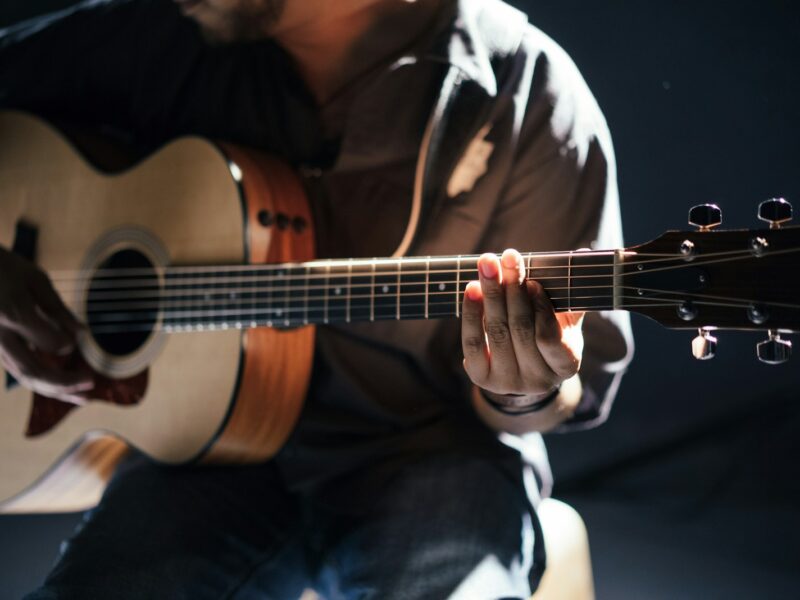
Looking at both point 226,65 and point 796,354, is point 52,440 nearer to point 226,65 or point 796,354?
point 226,65

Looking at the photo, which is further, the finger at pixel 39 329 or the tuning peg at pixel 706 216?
the finger at pixel 39 329

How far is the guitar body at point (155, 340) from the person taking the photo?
1.05m

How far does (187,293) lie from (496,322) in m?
0.48

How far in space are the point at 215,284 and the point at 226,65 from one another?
1.28ft

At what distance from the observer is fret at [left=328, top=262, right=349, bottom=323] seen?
0.94m

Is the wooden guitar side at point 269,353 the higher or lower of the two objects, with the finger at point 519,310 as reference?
lower

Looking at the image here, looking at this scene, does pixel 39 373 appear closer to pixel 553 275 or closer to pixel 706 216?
pixel 553 275

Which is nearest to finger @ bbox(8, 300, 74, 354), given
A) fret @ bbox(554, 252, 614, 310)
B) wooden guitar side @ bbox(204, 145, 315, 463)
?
wooden guitar side @ bbox(204, 145, 315, 463)

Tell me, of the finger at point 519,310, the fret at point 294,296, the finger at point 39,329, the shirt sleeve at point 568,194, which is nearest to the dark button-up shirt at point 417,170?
the shirt sleeve at point 568,194

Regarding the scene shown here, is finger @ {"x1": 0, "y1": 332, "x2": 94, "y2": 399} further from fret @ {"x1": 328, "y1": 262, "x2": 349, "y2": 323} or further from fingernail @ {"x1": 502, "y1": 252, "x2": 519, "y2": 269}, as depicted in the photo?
fingernail @ {"x1": 502, "y1": 252, "x2": 519, "y2": 269}

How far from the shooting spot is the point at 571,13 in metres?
1.17

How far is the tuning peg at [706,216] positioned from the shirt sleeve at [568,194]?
24 cm

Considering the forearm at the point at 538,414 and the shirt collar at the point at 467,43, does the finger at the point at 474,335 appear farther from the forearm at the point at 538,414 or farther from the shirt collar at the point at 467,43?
the shirt collar at the point at 467,43

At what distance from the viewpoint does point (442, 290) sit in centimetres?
85
